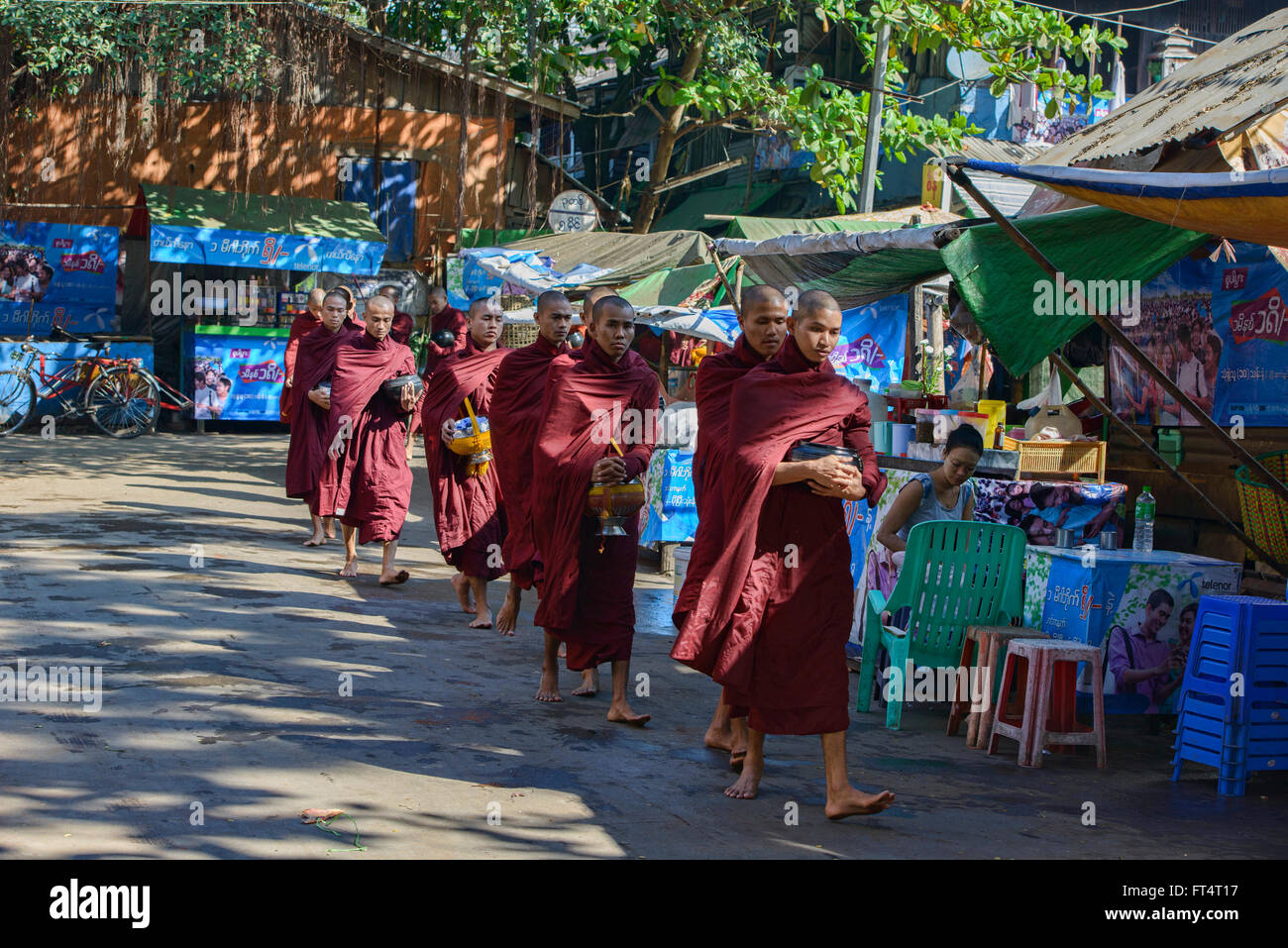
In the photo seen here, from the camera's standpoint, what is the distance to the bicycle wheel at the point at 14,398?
1711 centimetres

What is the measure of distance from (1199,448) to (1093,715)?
250 cm

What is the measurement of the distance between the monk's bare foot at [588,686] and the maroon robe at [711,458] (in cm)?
131

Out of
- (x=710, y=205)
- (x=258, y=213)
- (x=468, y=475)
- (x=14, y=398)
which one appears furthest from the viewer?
(x=710, y=205)

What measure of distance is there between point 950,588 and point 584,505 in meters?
1.71

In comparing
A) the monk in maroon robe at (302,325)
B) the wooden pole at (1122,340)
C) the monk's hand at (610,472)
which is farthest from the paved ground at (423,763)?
the monk in maroon robe at (302,325)

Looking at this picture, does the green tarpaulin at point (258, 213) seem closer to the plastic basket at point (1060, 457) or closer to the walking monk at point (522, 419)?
the walking monk at point (522, 419)

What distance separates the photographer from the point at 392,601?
862 cm

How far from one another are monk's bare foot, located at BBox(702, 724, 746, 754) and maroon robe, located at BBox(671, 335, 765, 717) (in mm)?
423

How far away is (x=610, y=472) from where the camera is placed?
20.0 feet

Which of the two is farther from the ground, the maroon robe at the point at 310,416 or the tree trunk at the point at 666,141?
the tree trunk at the point at 666,141

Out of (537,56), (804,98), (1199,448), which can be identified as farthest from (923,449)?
(537,56)

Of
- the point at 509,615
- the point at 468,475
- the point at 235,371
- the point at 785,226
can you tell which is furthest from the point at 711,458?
the point at 235,371

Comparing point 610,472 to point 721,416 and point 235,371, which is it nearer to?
point 721,416

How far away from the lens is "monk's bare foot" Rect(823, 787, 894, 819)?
466 cm
